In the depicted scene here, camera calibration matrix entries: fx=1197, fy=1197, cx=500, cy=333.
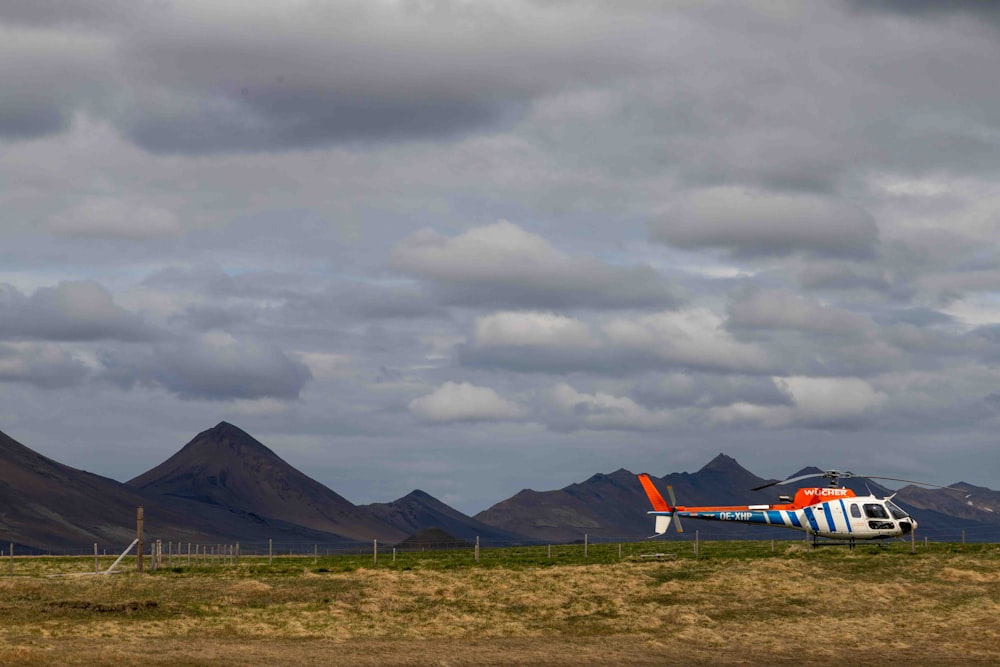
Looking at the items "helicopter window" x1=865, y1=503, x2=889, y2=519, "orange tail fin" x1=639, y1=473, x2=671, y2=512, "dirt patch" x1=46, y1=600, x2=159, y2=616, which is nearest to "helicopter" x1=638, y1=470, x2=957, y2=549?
"helicopter window" x1=865, y1=503, x2=889, y2=519

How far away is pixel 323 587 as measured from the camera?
55781 mm

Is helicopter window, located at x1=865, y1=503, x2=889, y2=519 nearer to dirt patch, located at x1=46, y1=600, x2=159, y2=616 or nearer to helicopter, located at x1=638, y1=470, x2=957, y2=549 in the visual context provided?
helicopter, located at x1=638, y1=470, x2=957, y2=549

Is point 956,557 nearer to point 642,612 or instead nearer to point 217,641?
point 642,612

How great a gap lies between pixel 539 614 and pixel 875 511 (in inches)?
987

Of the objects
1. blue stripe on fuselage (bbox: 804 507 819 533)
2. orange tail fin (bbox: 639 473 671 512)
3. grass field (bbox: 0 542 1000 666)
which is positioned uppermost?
orange tail fin (bbox: 639 473 671 512)

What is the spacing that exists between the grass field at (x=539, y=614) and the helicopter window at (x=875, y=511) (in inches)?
92.2

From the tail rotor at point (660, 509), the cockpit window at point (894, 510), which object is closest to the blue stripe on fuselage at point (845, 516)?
the cockpit window at point (894, 510)

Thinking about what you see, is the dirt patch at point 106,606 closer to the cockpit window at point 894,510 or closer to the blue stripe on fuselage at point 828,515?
the blue stripe on fuselage at point 828,515

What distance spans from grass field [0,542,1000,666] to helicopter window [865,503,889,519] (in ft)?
7.68

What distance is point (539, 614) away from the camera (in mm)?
48594

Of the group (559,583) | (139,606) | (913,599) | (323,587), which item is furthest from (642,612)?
(139,606)

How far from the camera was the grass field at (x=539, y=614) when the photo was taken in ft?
130

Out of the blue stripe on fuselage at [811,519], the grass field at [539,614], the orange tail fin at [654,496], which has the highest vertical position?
the orange tail fin at [654,496]

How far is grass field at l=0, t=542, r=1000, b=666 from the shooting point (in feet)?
130
